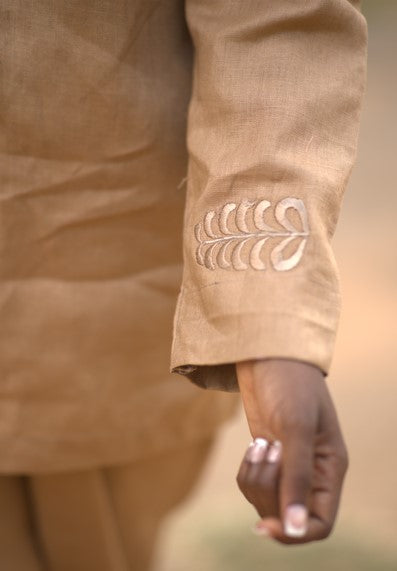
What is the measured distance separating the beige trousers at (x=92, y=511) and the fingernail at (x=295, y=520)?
21.0 inches

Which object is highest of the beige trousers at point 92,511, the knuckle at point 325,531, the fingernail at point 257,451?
the fingernail at point 257,451

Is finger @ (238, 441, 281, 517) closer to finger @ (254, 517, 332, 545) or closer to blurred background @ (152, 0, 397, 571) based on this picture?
finger @ (254, 517, 332, 545)

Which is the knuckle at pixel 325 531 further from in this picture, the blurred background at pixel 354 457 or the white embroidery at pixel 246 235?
the blurred background at pixel 354 457

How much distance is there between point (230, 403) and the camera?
0.97 metres

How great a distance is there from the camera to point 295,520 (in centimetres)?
44

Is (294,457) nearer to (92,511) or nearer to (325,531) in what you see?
(325,531)

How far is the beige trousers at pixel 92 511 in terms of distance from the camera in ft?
3.09

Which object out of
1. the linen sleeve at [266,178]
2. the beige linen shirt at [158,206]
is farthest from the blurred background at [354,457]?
the linen sleeve at [266,178]

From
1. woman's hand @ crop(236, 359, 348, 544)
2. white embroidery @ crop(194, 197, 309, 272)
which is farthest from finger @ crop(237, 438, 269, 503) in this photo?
white embroidery @ crop(194, 197, 309, 272)

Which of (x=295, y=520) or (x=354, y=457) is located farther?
(x=354, y=457)

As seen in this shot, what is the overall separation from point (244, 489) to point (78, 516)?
55 centimetres

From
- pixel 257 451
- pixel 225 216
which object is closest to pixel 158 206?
pixel 225 216

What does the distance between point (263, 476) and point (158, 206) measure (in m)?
0.36

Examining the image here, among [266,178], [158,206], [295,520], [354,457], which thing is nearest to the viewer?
[295,520]
